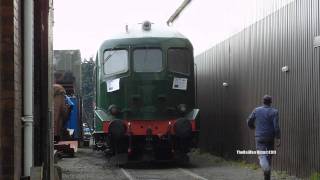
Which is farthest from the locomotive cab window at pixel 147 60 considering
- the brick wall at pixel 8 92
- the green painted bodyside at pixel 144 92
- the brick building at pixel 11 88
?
the brick wall at pixel 8 92

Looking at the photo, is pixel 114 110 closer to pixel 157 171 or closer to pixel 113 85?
pixel 113 85

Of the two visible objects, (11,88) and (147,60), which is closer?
(11,88)

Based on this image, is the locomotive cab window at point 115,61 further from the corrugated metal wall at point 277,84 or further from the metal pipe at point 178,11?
the metal pipe at point 178,11

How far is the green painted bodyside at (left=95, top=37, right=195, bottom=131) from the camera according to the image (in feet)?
51.0

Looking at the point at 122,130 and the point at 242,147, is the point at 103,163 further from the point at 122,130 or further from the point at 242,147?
the point at 242,147

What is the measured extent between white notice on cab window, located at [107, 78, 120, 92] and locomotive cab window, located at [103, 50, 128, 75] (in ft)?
0.81

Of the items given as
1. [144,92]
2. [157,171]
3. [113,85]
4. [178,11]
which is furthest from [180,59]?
[178,11]

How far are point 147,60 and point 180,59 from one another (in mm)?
870

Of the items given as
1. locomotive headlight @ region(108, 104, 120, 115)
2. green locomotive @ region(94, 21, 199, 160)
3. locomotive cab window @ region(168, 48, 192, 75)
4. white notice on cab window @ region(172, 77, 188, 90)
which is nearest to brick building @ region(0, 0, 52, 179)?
green locomotive @ region(94, 21, 199, 160)

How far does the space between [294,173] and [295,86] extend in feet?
5.53

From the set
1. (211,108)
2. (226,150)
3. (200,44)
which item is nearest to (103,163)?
(226,150)

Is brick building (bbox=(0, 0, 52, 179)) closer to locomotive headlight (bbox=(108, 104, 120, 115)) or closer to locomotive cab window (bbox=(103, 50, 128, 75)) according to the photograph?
locomotive headlight (bbox=(108, 104, 120, 115))

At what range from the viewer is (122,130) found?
15.0 meters

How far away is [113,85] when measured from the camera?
15.8 m
